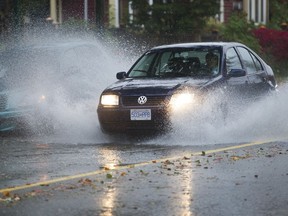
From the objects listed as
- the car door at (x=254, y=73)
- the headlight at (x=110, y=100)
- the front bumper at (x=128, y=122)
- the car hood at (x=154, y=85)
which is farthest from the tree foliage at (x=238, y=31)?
the front bumper at (x=128, y=122)

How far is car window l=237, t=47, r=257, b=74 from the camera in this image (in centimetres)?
1875

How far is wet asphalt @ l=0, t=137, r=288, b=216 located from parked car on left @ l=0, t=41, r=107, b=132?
1.76m

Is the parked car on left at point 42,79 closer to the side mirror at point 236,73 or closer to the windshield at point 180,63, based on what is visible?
the windshield at point 180,63

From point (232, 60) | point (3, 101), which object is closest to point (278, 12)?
point (232, 60)

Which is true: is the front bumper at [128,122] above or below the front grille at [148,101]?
below

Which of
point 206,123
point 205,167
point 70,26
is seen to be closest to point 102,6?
point 70,26

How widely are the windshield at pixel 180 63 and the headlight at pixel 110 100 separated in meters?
1.16

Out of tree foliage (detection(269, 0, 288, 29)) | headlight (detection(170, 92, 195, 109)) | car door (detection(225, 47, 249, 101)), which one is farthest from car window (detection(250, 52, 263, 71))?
tree foliage (detection(269, 0, 288, 29))

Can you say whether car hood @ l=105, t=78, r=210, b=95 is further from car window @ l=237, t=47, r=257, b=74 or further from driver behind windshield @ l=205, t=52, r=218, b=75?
car window @ l=237, t=47, r=257, b=74

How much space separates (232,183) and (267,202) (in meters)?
1.30

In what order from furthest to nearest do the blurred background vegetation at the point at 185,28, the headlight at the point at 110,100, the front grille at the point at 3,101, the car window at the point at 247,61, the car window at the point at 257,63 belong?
the blurred background vegetation at the point at 185,28 < the car window at the point at 257,63 < the car window at the point at 247,61 < the front grille at the point at 3,101 < the headlight at the point at 110,100

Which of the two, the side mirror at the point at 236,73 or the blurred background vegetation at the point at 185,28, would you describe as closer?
the side mirror at the point at 236,73

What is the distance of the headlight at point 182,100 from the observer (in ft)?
53.6

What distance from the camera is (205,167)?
1298 cm
